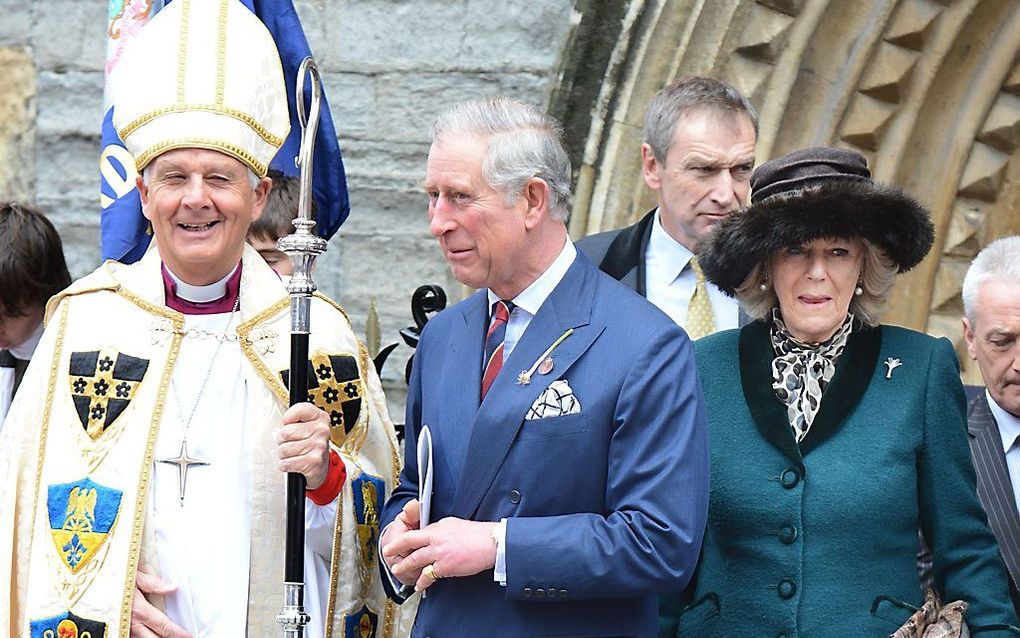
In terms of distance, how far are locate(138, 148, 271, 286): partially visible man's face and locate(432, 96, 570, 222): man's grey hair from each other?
0.57m


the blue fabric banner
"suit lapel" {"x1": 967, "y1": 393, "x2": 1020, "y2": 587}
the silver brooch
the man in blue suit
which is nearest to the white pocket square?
the man in blue suit

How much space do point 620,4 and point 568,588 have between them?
3.02 m

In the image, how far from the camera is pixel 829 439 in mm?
3400

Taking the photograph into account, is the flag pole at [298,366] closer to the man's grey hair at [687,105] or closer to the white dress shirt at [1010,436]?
the man's grey hair at [687,105]

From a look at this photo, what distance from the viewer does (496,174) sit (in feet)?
10.5

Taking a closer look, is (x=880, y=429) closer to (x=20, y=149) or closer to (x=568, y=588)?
(x=568, y=588)

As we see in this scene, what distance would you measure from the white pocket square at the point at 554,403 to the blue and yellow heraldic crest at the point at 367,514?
2.50 feet

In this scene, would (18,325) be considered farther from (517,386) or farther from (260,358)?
(517,386)

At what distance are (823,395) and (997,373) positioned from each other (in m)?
0.69

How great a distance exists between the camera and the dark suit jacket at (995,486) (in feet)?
12.2

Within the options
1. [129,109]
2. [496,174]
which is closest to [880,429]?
[496,174]

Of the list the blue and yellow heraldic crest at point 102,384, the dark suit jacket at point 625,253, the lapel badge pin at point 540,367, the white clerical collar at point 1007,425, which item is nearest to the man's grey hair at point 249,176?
the blue and yellow heraldic crest at point 102,384

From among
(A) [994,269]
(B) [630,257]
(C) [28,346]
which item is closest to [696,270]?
(B) [630,257]

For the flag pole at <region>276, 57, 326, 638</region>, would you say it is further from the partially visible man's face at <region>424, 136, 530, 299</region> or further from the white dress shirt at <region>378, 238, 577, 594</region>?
the partially visible man's face at <region>424, 136, 530, 299</region>
